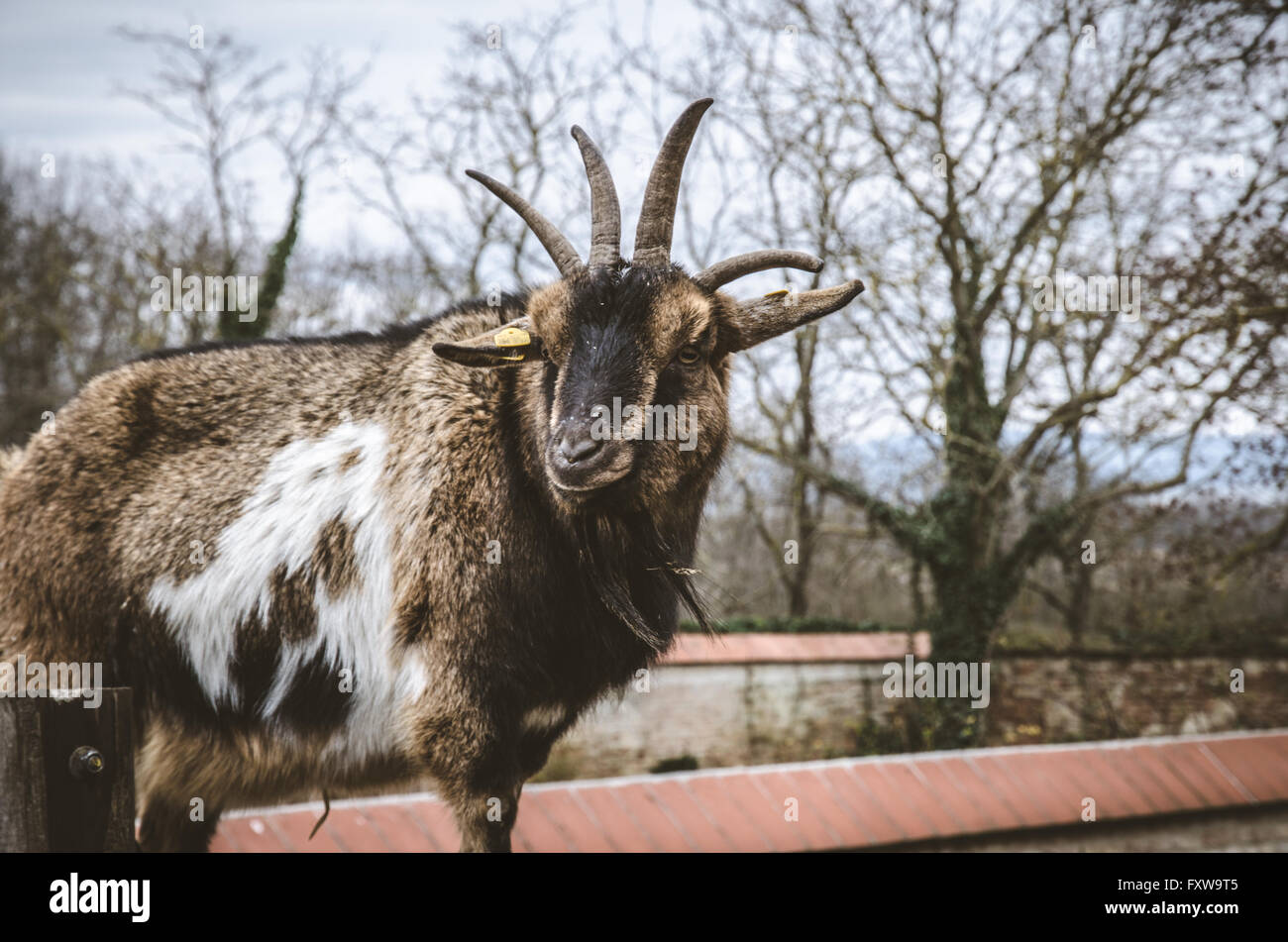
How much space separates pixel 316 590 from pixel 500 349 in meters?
1.19

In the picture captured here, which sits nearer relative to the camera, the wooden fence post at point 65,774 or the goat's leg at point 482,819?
the wooden fence post at point 65,774

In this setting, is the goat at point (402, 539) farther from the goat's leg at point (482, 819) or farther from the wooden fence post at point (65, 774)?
the wooden fence post at point (65, 774)

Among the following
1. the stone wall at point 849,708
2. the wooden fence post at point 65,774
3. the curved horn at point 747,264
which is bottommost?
the stone wall at point 849,708

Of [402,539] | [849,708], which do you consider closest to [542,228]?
[402,539]

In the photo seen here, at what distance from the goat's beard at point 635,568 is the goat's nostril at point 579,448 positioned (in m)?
0.41

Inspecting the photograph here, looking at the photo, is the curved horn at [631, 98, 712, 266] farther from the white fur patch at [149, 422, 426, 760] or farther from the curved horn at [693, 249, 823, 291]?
the white fur patch at [149, 422, 426, 760]

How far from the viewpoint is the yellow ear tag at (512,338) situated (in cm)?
379

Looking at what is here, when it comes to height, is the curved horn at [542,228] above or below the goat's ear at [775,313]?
above

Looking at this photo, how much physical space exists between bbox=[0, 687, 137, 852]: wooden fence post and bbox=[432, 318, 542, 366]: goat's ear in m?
1.75

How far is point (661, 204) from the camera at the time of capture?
3.99 meters

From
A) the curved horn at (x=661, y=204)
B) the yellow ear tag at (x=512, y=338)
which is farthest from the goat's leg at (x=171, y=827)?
the curved horn at (x=661, y=204)

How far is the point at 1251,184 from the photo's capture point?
1363cm

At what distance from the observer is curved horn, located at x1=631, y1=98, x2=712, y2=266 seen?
3973 mm

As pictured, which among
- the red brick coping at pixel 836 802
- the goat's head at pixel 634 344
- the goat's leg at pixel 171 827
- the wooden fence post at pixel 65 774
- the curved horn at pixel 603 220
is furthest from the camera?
the red brick coping at pixel 836 802
